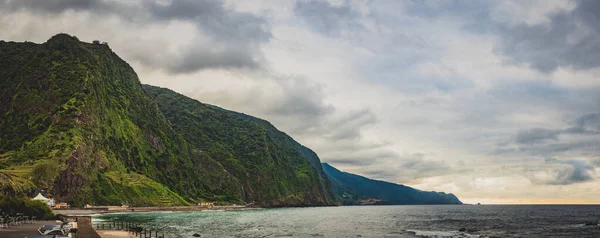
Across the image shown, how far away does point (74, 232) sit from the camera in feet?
190

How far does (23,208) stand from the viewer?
93.1m

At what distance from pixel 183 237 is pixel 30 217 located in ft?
113

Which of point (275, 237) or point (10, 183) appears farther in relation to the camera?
point (10, 183)

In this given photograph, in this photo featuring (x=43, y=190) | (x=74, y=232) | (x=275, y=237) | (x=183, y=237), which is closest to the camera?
(x=74, y=232)

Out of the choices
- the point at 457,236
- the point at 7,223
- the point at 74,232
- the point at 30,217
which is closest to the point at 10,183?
the point at 30,217

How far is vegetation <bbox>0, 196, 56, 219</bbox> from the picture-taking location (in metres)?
87.8

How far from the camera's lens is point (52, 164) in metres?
196

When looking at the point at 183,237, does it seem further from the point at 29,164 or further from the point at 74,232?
the point at 29,164

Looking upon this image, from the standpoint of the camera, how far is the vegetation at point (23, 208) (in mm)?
87750

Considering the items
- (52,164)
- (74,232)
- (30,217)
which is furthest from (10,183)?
(74,232)

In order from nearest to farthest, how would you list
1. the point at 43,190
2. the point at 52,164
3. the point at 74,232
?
1. the point at 74,232
2. the point at 43,190
3. the point at 52,164

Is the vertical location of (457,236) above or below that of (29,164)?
below

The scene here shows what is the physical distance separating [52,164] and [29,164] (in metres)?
10.3

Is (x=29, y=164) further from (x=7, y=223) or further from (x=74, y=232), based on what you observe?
(x=74, y=232)
